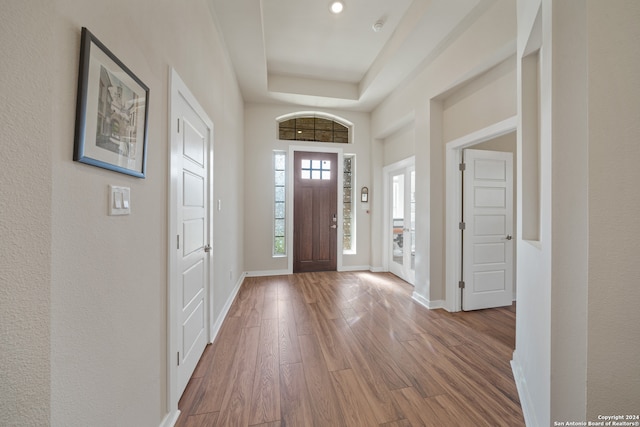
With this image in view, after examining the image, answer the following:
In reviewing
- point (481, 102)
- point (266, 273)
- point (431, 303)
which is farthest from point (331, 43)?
point (266, 273)

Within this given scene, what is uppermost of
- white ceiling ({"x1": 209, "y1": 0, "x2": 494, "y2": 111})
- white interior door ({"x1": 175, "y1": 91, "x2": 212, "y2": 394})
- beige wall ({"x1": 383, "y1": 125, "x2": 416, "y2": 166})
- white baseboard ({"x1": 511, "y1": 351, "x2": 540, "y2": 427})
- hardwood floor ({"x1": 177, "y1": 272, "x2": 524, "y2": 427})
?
white ceiling ({"x1": 209, "y1": 0, "x2": 494, "y2": 111})

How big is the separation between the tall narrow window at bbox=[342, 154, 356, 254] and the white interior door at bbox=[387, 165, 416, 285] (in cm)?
71

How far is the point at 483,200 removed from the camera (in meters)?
2.88

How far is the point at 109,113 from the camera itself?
2.69 feet

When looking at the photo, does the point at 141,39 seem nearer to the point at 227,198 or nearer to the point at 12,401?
the point at 12,401

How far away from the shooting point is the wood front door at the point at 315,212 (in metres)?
4.44

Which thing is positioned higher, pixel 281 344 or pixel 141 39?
pixel 141 39

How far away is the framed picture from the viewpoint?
71cm

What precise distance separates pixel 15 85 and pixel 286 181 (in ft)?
12.5

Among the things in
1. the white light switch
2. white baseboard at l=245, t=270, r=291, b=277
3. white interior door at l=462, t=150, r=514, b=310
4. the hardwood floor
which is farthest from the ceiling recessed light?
white baseboard at l=245, t=270, r=291, b=277

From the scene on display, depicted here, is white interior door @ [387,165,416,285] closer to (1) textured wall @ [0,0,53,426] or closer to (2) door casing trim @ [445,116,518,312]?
(2) door casing trim @ [445,116,518,312]

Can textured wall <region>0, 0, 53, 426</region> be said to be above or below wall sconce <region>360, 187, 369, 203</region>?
below

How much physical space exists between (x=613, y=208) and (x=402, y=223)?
3339 millimetres

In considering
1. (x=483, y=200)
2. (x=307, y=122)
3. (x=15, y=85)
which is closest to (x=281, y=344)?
(x=15, y=85)
